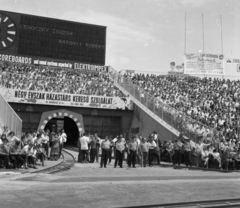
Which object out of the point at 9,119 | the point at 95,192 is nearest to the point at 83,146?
the point at 9,119

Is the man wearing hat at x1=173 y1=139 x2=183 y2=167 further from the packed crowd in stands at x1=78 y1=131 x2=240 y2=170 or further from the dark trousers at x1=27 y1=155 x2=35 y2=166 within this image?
the dark trousers at x1=27 y1=155 x2=35 y2=166

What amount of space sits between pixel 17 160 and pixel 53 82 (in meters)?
17.7

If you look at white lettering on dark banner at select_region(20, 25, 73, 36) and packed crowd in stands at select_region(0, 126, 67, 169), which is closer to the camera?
packed crowd in stands at select_region(0, 126, 67, 169)

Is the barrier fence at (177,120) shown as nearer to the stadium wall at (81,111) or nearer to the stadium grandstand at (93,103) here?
the stadium grandstand at (93,103)

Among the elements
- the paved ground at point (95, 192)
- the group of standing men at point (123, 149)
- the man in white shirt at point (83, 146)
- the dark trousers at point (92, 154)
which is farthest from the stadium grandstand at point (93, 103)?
the paved ground at point (95, 192)

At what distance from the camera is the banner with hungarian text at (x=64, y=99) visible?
2694 centimetres

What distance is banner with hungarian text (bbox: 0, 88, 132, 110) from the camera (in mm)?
26938

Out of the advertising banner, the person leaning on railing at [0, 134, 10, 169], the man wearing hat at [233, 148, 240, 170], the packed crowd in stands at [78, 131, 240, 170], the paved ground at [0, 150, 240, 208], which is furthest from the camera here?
the advertising banner

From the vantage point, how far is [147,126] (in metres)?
25.9

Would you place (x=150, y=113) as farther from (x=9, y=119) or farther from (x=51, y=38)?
(x=51, y=38)

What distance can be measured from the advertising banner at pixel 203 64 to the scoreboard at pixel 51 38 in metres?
12.8

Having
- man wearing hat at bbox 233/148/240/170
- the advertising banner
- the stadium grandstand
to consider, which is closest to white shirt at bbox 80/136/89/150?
the stadium grandstand

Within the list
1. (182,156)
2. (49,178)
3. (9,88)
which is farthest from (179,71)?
(49,178)

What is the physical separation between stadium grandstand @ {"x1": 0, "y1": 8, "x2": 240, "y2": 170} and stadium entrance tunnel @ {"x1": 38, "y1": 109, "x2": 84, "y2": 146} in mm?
89
